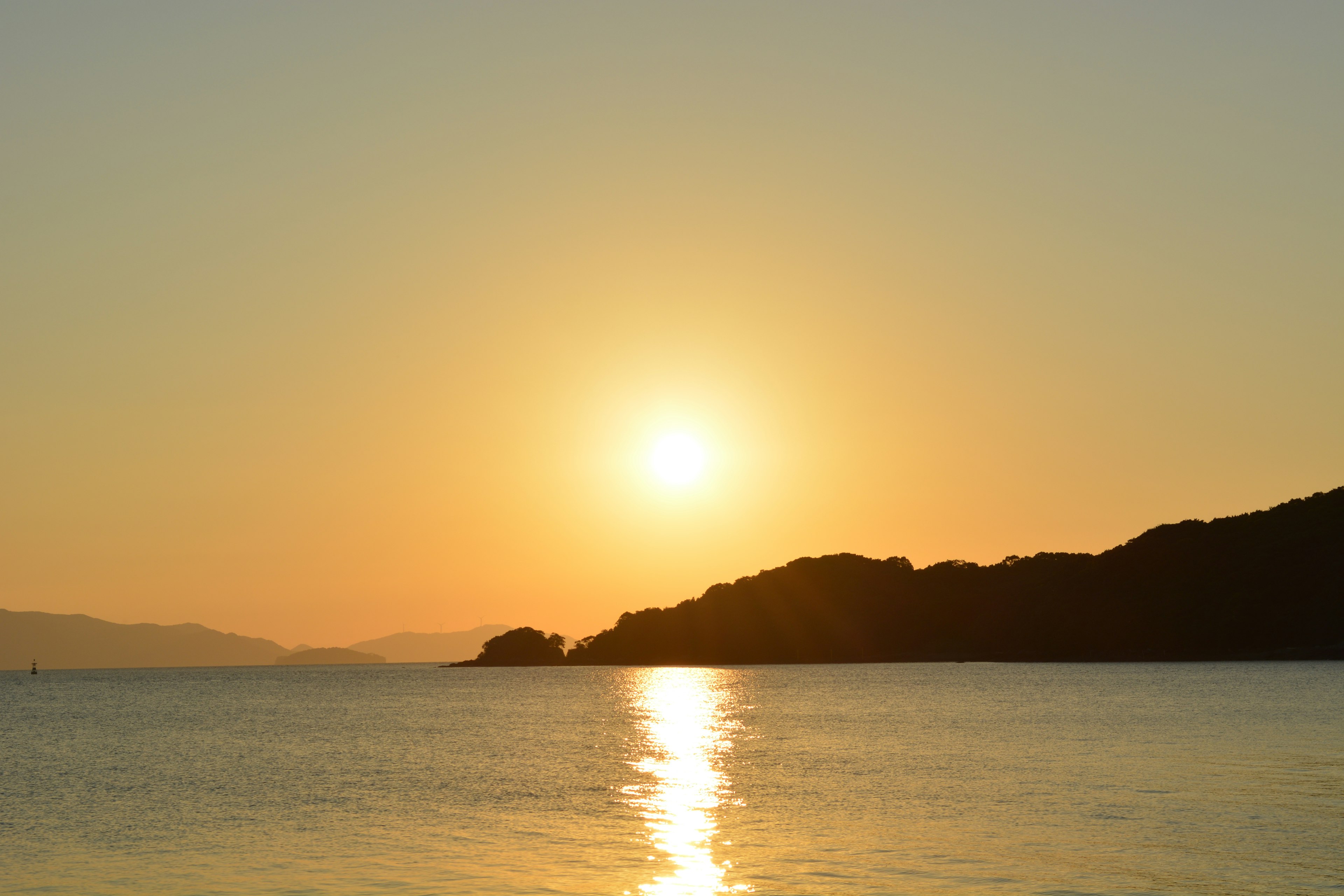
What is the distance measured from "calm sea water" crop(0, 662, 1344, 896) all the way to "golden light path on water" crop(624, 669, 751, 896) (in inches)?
7.4

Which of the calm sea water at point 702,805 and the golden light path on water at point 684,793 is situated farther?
the calm sea water at point 702,805

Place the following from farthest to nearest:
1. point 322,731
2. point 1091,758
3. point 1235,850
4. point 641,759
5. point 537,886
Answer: point 322,731 < point 641,759 < point 1091,758 < point 1235,850 < point 537,886

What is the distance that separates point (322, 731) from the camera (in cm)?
8850

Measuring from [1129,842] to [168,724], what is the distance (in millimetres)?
91833

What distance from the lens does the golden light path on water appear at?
96.9 ft

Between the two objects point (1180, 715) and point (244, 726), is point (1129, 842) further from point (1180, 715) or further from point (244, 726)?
point (244, 726)

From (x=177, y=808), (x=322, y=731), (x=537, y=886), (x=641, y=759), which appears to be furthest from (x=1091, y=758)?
(x=322, y=731)

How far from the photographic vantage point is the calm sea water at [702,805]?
30.4 m

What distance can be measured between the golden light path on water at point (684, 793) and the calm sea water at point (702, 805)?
0.62ft

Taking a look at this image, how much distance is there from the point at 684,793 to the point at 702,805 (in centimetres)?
422

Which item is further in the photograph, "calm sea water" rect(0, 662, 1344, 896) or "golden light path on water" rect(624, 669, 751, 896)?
"calm sea water" rect(0, 662, 1344, 896)

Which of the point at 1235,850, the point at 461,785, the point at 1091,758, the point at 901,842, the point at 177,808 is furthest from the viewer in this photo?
the point at 1091,758

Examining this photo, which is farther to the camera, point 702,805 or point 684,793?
point 684,793

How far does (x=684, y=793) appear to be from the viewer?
47.2 meters
